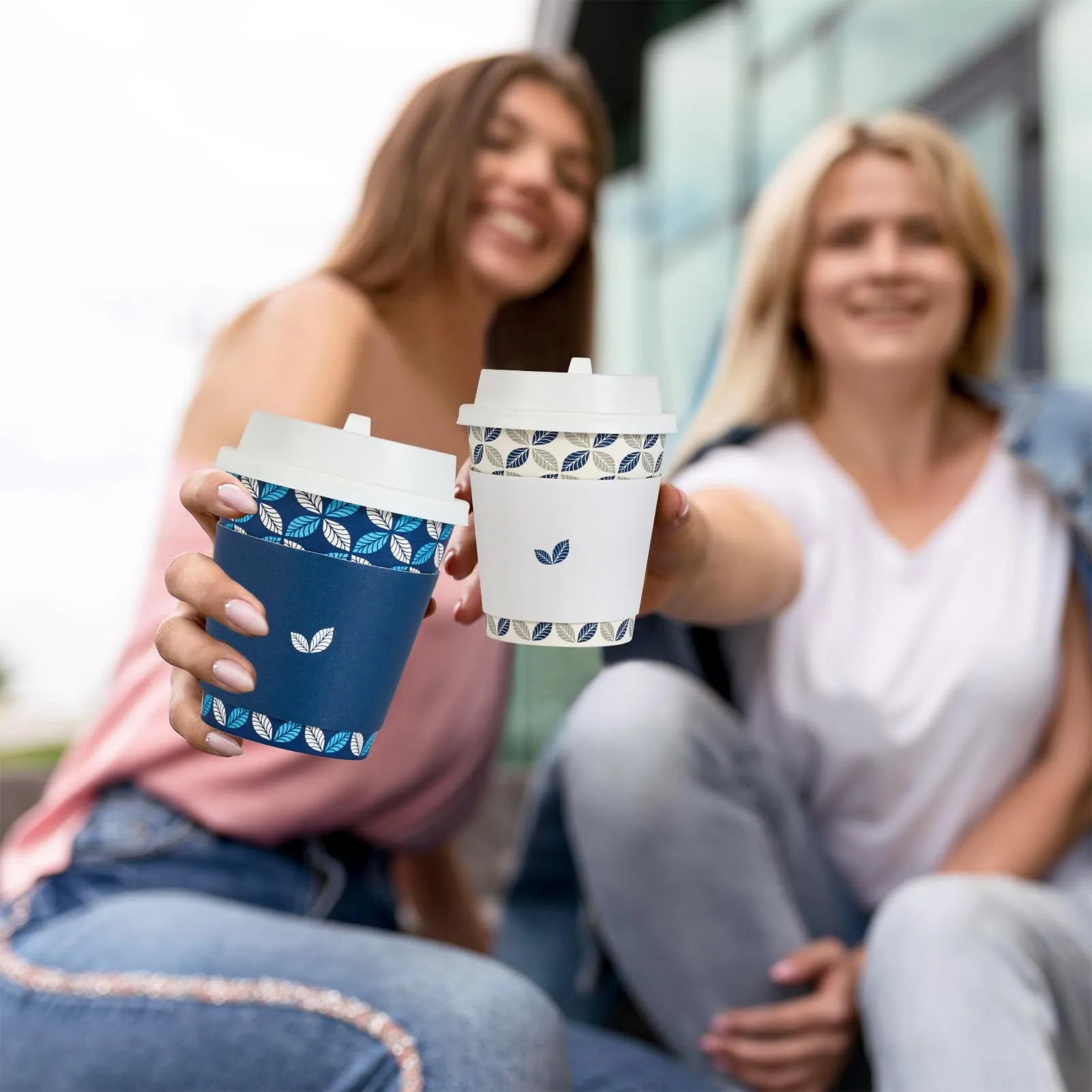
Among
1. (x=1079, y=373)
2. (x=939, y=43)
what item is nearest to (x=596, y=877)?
(x=1079, y=373)

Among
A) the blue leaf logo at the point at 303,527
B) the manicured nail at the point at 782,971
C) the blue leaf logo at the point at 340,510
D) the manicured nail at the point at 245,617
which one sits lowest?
the manicured nail at the point at 782,971

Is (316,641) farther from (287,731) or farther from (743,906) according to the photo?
(743,906)

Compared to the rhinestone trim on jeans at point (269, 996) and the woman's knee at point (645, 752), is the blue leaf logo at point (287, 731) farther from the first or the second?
the woman's knee at point (645, 752)

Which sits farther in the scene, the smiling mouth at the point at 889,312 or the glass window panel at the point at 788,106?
the glass window panel at the point at 788,106

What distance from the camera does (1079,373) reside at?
2.28 m

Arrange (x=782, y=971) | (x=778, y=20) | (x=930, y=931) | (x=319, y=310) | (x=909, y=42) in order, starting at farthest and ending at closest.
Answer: (x=778, y=20) → (x=909, y=42) → (x=782, y=971) → (x=930, y=931) → (x=319, y=310)

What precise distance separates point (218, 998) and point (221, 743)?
342 millimetres

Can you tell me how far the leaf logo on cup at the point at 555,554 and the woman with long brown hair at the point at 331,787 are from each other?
0.23 feet

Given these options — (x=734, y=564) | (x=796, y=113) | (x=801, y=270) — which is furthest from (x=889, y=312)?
(x=796, y=113)

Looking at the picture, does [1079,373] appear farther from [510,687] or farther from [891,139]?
[510,687]

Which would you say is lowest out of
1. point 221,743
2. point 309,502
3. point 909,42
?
point 221,743

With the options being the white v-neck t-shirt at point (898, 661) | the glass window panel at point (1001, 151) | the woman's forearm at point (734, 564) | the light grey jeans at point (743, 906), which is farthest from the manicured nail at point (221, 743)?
the glass window panel at point (1001, 151)

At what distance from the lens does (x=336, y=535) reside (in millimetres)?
417

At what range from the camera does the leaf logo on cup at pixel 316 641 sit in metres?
0.43
